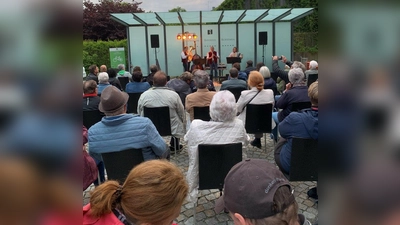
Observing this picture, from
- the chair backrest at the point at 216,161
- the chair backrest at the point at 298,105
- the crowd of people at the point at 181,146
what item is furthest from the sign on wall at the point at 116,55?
the chair backrest at the point at 216,161

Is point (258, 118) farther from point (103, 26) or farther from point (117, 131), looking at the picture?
point (103, 26)

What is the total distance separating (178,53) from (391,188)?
16.2m

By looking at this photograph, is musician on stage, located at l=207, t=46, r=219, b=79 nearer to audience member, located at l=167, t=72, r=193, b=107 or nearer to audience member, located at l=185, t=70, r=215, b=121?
audience member, located at l=167, t=72, r=193, b=107

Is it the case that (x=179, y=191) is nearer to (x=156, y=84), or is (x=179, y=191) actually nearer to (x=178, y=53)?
(x=156, y=84)

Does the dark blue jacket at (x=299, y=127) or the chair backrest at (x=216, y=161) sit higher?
the dark blue jacket at (x=299, y=127)

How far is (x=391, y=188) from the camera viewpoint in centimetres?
52

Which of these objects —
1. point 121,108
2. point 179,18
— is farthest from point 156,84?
point 179,18

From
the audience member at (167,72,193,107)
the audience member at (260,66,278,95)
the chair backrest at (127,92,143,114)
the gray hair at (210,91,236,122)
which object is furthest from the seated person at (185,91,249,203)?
the audience member at (260,66,278,95)

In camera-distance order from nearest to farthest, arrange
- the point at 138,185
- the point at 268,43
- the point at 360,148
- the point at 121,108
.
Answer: the point at 360,148 → the point at 138,185 → the point at 121,108 → the point at 268,43

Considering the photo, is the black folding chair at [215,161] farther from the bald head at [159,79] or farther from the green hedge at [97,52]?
the green hedge at [97,52]

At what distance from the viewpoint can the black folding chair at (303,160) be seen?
2713 mm

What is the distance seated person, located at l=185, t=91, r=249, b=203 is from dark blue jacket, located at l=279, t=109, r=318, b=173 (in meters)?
0.41

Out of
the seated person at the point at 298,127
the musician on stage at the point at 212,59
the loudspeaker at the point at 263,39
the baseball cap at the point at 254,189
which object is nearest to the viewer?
the baseball cap at the point at 254,189

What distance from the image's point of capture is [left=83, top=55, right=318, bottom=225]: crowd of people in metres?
1.20
